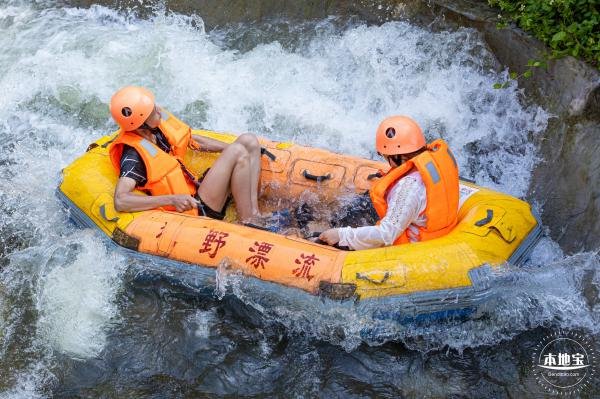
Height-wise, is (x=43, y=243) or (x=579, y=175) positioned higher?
(x=579, y=175)

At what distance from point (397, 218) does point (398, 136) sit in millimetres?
554

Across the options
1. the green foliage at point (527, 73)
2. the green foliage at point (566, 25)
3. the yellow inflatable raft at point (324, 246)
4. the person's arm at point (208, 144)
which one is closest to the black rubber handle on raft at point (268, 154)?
the yellow inflatable raft at point (324, 246)

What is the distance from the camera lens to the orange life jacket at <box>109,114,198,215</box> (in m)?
5.68

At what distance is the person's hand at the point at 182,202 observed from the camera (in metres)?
5.66

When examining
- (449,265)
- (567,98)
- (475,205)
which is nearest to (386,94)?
(567,98)

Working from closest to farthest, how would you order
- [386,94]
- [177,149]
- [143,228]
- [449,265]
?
[449,265] → [143,228] → [177,149] → [386,94]

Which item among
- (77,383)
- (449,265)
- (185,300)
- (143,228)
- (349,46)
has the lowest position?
(77,383)

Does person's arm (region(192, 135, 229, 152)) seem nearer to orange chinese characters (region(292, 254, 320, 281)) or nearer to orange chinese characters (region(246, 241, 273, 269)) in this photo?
orange chinese characters (region(246, 241, 273, 269))

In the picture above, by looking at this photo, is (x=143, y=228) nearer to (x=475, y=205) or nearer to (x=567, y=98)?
(x=475, y=205)

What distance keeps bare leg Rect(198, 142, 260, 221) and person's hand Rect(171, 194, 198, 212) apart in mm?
207

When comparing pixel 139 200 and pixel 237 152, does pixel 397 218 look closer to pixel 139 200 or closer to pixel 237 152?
pixel 237 152

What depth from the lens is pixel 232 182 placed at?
591cm

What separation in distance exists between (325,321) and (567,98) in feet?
9.80

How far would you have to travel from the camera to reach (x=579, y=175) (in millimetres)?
6066
